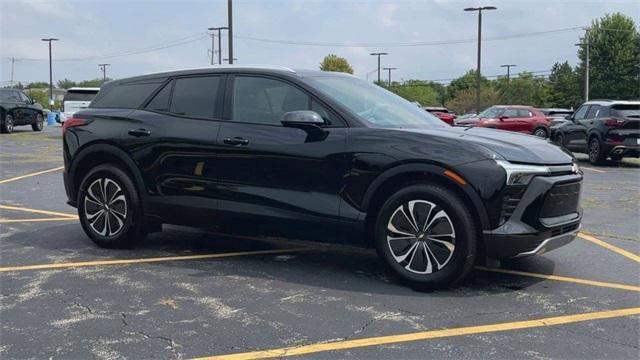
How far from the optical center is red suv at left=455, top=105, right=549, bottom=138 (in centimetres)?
2412

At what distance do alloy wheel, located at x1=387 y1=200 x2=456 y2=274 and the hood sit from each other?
0.57 meters

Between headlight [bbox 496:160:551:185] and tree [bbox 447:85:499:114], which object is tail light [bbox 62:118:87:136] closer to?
headlight [bbox 496:160:551:185]

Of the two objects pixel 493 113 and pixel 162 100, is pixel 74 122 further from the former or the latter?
pixel 493 113

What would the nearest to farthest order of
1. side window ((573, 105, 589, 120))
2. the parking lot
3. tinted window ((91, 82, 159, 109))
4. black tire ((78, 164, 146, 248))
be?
1. the parking lot
2. black tire ((78, 164, 146, 248))
3. tinted window ((91, 82, 159, 109))
4. side window ((573, 105, 589, 120))

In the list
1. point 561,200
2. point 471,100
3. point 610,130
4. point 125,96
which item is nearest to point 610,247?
point 561,200

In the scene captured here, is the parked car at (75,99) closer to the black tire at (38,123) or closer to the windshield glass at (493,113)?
the black tire at (38,123)

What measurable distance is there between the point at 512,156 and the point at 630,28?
2559 inches

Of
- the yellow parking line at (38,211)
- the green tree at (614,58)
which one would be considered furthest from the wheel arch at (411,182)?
the green tree at (614,58)

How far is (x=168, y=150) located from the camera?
230 inches

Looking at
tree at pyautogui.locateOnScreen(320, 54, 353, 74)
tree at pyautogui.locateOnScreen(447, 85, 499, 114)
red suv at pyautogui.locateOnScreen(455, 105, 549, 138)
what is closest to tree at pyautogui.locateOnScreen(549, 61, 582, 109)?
tree at pyautogui.locateOnScreen(447, 85, 499, 114)

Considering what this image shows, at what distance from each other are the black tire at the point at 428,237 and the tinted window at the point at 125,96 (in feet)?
9.14

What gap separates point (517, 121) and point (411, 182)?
20.7 meters

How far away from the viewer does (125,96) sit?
6402 mm

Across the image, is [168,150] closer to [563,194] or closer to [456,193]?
[456,193]
